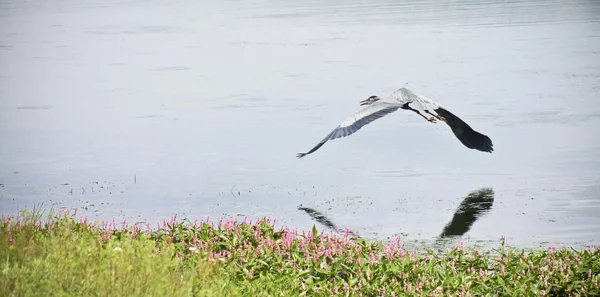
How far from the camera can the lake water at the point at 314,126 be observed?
360 inches

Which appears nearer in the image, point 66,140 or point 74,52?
point 66,140

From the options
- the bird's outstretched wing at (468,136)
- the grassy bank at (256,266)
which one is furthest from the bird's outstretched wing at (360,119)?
the grassy bank at (256,266)

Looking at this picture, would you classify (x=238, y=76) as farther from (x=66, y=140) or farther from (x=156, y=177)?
(x=156, y=177)

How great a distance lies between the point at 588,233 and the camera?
8117 millimetres

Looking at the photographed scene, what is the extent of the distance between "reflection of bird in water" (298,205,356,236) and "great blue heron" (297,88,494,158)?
62 cm

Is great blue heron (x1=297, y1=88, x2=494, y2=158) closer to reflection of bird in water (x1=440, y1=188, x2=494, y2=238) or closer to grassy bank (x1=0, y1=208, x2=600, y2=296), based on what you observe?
reflection of bird in water (x1=440, y1=188, x2=494, y2=238)

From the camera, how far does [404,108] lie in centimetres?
1000

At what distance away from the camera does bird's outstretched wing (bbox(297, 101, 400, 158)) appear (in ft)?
31.0

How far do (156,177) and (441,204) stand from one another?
3.24 meters

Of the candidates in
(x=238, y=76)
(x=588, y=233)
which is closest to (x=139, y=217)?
(x=588, y=233)

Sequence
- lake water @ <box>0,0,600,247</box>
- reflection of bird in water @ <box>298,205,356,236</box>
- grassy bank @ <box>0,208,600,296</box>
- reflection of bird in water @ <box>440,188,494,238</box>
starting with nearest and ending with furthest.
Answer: grassy bank @ <box>0,208,600,296</box>, reflection of bird in water @ <box>440,188,494,238</box>, reflection of bird in water @ <box>298,205,356,236</box>, lake water @ <box>0,0,600,247</box>

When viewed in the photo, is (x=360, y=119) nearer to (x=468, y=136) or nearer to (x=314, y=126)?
(x=468, y=136)

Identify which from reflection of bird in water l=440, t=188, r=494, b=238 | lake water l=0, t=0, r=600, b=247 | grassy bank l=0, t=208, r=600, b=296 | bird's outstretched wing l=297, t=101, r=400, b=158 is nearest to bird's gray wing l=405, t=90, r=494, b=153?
lake water l=0, t=0, r=600, b=247

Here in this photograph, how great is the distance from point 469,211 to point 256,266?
288cm
